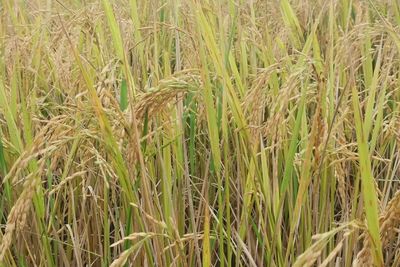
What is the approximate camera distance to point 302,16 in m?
1.78

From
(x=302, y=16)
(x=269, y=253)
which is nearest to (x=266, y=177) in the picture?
(x=269, y=253)

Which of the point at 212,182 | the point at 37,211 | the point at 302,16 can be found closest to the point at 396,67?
the point at 302,16

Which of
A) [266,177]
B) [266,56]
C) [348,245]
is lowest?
[348,245]

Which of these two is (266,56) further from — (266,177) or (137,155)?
(137,155)

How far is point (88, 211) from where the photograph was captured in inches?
47.0

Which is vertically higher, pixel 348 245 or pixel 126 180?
pixel 126 180

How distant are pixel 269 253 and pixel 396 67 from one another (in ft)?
2.54

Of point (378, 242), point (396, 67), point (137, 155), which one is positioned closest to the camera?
point (378, 242)

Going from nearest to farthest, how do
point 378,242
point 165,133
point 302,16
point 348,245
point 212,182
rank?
point 378,242, point 348,245, point 165,133, point 212,182, point 302,16

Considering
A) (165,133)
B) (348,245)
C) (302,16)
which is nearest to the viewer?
(348,245)

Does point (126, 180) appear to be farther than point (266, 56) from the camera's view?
No

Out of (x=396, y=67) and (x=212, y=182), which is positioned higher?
(x=396, y=67)

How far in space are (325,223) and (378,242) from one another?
1.10 ft

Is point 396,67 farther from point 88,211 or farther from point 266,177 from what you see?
point 88,211
